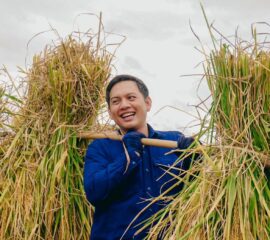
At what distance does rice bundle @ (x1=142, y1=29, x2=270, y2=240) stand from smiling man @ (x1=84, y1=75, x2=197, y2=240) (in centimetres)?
31

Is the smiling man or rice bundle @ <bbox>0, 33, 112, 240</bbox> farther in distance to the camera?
rice bundle @ <bbox>0, 33, 112, 240</bbox>

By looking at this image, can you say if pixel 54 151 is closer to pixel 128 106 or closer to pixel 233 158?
pixel 128 106

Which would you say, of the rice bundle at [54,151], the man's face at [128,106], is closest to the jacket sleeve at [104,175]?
the man's face at [128,106]

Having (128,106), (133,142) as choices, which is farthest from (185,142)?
(128,106)

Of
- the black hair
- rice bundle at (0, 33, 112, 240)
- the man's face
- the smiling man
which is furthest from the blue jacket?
rice bundle at (0, 33, 112, 240)

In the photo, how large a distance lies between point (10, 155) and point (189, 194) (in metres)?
1.68

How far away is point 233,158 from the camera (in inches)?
99.3

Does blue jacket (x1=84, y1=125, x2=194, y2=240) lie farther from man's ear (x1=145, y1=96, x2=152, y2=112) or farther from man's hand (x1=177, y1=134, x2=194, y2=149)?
man's ear (x1=145, y1=96, x2=152, y2=112)

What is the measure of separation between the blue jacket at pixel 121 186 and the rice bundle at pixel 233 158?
1.04 feet

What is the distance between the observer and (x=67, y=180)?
375cm

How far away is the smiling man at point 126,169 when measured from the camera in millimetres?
2922

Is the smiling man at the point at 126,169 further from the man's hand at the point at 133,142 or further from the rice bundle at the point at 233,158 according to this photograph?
the rice bundle at the point at 233,158

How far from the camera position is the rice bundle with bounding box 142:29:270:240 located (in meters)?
2.45

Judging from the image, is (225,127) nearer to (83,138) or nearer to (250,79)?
(250,79)
